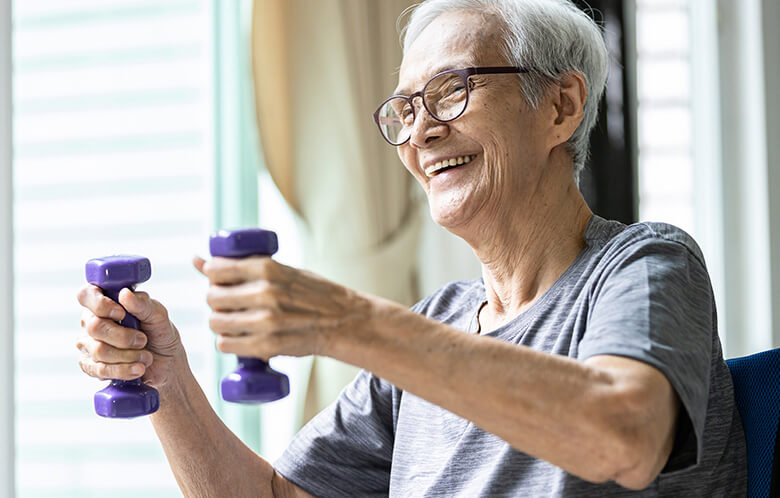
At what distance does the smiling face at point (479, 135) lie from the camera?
1285mm

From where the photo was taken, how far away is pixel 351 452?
1.46 m

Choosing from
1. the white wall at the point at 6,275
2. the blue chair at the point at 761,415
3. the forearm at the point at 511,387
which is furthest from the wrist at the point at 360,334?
the white wall at the point at 6,275

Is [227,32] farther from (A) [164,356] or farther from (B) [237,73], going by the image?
(A) [164,356]

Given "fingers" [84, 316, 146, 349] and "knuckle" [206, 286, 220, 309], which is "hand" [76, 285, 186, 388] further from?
"knuckle" [206, 286, 220, 309]

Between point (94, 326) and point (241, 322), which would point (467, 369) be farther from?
point (94, 326)

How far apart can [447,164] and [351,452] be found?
576 mm

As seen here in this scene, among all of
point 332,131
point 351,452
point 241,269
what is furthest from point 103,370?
point 332,131

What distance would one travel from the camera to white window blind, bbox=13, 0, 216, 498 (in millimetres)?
2176

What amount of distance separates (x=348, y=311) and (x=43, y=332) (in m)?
1.63

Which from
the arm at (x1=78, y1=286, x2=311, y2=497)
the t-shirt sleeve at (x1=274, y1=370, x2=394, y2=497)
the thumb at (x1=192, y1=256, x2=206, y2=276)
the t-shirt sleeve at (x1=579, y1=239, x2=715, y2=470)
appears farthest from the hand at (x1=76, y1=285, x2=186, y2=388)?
the t-shirt sleeve at (x1=579, y1=239, x2=715, y2=470)

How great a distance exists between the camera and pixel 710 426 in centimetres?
110

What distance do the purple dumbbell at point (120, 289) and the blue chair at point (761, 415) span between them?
86cm

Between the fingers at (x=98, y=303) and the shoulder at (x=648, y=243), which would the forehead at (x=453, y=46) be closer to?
the shoulder at (x=648, y=243)

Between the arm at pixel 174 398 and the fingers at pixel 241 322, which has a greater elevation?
the fingers at pixel 241 322
